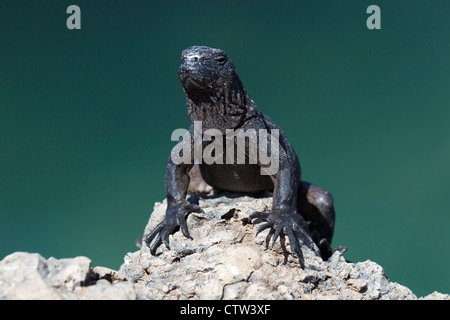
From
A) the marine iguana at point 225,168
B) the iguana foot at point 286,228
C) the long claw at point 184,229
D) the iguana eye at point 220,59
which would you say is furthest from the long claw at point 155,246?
the iguana eye at point 220,59

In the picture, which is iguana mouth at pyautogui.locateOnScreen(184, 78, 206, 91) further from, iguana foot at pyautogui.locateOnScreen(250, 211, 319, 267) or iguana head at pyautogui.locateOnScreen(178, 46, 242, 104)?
iguana foot at pyautogui.locateOnScreen(250, 211, 319, 267)

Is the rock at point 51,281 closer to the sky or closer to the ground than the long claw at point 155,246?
closer to the sky

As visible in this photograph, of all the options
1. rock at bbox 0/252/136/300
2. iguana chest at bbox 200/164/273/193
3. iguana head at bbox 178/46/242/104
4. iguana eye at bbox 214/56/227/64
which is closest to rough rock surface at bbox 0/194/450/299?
rock at bbox 0/252/136/300

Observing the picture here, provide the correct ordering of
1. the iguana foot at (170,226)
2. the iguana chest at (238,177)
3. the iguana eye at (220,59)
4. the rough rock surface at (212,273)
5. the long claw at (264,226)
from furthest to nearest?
the iguana chest at (238,177) < the iguana foot at (170,226) < the iguana eye at (220,59) < the long claw at (264,226) < the rough rock surface at (212,273)

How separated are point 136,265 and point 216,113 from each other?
1.35 meters

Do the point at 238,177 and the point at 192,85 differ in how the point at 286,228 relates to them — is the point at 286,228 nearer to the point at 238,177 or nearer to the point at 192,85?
the point at 238,177

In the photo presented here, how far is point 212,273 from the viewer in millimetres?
3238

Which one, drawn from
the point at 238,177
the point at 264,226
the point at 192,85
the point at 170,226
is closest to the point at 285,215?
the point at 264,226

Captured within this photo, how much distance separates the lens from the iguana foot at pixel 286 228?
3516 mm

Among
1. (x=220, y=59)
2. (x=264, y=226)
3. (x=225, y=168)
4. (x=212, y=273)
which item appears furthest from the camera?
(x=225, y=168)

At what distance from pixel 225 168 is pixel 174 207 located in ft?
1.91

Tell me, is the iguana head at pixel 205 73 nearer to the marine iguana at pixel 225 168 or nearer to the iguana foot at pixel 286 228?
the marine iguana at pixel 225 168
